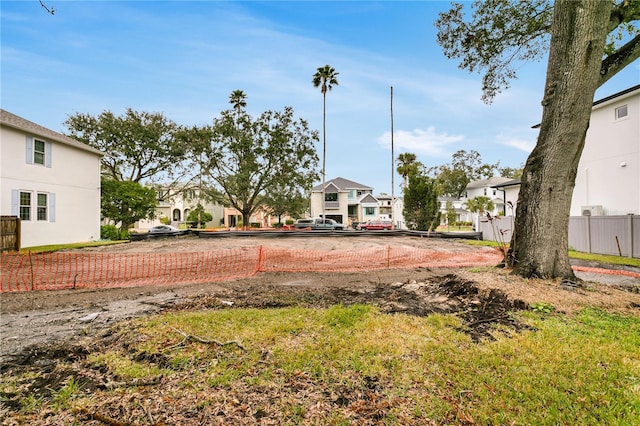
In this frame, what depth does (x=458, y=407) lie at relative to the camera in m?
2.12

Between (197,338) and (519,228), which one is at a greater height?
(519,228)

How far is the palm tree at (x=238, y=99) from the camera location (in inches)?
1205

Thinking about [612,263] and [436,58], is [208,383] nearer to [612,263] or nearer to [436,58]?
[436,58]

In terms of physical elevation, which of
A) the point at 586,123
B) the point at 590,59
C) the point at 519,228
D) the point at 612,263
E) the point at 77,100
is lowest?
the point at 612,263

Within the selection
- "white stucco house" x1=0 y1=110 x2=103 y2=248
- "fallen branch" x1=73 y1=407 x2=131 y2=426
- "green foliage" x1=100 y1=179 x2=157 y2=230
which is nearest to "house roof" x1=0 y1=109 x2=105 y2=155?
"white stucco house" x1=0 y1=110 x2=103 y2=248

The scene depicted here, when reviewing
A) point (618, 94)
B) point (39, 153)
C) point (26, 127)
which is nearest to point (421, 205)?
point (618, 94)

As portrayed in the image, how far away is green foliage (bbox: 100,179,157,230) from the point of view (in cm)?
2198

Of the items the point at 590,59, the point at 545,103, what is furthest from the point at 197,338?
the point at 590,59

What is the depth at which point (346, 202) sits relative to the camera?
42.9 metres

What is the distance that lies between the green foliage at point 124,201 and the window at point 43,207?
7.22 meters

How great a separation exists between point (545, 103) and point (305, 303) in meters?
5.89

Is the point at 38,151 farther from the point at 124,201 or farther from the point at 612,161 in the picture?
the point at 612,161

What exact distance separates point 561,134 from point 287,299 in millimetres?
5791

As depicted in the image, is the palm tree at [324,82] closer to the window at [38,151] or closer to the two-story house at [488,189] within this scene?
the window at [38,151]
